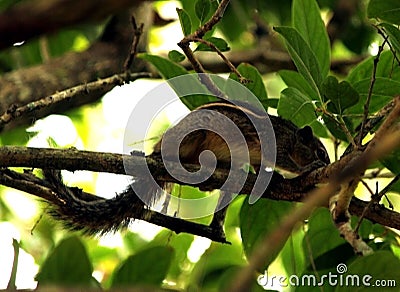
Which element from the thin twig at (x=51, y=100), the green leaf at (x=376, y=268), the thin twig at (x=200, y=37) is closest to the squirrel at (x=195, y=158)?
the thin twig at (x=200, y=37)

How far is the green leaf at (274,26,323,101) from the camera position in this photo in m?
1.54

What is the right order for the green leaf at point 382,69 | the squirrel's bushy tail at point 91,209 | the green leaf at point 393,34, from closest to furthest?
the green leaf at point 393,34 → the squirrel's bushy tail at point 91,209 → the green leaf at point 382,69

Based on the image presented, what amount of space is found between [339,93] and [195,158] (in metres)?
0.77

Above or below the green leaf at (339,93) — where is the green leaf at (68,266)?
below

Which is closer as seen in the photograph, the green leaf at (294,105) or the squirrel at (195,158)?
the green leaf at (294,105)

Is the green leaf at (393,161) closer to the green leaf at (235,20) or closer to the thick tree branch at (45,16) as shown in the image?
the thick tree branch at (45,16)

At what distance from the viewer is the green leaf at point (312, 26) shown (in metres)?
1.81

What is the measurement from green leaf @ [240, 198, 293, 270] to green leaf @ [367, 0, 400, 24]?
0.61m

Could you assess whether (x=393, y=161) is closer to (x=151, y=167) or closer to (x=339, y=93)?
(x=339, y=93)

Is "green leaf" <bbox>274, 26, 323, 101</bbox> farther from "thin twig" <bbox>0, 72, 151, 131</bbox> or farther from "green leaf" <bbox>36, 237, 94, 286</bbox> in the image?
"green leaf" <bbox>36, 237, 94, 286</bbox>

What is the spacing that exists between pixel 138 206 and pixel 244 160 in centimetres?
42

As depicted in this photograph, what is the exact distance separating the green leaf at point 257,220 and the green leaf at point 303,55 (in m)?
0.40

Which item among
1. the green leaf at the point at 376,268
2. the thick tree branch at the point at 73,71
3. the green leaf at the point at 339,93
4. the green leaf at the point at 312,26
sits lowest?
the green leaf at the point at 376,268

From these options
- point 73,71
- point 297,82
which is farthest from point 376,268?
point 73,71
